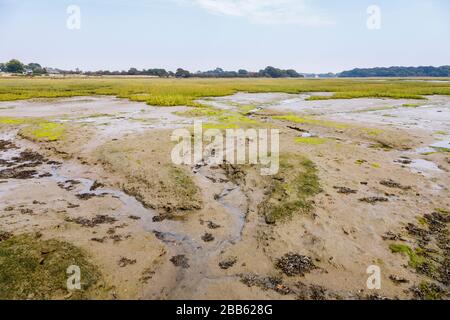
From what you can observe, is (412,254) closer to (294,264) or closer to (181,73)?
(294,264)

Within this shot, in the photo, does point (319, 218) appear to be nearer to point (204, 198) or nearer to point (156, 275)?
point (204, 198)

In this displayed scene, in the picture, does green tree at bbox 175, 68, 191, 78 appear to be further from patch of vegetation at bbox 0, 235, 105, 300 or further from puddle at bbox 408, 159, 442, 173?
patch of vegetation at bbox 0, 235, 105, 300

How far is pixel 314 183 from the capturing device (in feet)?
38.0

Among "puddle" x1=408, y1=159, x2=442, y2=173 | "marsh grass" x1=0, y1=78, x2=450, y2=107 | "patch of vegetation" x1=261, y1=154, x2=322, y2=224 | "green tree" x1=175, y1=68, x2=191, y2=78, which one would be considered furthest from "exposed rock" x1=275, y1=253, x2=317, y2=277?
"green tree" x1=175, y1=68, x2=191, y2=78

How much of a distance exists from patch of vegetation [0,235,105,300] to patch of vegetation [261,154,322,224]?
16.2 ft

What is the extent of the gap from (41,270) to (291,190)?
24.9 ft

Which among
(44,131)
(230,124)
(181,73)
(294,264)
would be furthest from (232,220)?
(181,73)

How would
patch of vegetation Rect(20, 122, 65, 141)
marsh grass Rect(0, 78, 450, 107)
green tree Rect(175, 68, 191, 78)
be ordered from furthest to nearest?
green tree Rect(175, 68, 191, 78) → marsh grass Rect(0, 78, 450, 107) → patch of vegetation Rect(20, 122, 65, 141)

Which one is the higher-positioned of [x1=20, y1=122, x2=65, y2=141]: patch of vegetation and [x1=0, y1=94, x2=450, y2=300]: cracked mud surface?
[x1=20, y1=122, x2=65, y2=141]: patch of vegetation

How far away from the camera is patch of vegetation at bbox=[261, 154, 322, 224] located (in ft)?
31.8

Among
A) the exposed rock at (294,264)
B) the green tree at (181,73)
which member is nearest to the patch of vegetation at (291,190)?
the exposed rock at (294,264)

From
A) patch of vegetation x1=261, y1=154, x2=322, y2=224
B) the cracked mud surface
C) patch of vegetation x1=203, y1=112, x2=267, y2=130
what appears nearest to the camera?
the cracked mud surface

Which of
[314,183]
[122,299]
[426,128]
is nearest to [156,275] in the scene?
[122,299]

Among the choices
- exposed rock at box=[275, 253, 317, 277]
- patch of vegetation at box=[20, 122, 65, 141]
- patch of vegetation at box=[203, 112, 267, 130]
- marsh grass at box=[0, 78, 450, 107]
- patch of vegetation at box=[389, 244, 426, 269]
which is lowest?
exposed rock at box=[275, 253, 317, 277]
